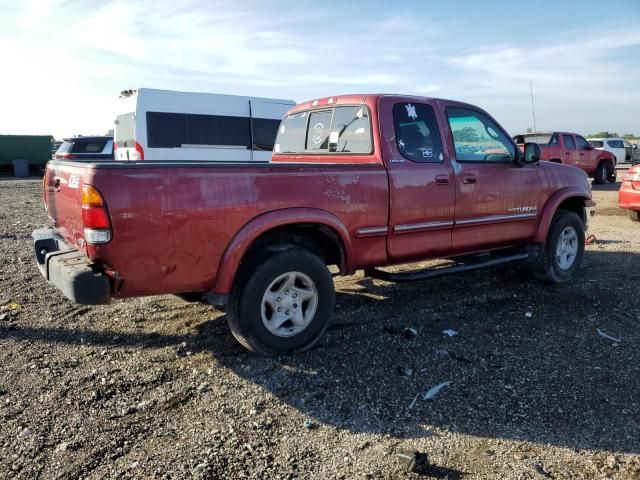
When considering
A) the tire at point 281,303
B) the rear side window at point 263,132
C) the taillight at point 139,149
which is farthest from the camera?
the rear side window at point 263,132

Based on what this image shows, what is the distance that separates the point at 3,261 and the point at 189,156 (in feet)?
21.3

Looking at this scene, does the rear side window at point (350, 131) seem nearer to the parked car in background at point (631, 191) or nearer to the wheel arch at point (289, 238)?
the wheel arch at point (289, 238)

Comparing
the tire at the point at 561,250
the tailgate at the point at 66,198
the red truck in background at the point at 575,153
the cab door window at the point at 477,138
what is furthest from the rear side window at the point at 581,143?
the tailgate at the point at 66,198

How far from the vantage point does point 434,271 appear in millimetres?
5008

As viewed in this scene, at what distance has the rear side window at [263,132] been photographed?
1414 cm

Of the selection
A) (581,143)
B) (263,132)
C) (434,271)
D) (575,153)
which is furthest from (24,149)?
(434,271)

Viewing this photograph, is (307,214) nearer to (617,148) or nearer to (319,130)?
(319,130)

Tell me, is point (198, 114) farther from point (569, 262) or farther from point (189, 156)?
point (569, 262)

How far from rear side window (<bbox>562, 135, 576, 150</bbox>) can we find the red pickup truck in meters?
13.5

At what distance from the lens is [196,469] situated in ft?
8.91

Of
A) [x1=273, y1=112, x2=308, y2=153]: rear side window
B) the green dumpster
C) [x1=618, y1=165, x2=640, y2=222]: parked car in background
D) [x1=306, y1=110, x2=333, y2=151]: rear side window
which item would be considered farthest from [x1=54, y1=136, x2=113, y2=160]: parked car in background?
[x1=618, y1=165, x2=640, y2=222]: parked car in background

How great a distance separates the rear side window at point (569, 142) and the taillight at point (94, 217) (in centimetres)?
1780

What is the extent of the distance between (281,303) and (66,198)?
5.66 feet

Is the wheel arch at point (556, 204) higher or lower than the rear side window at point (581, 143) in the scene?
lower
